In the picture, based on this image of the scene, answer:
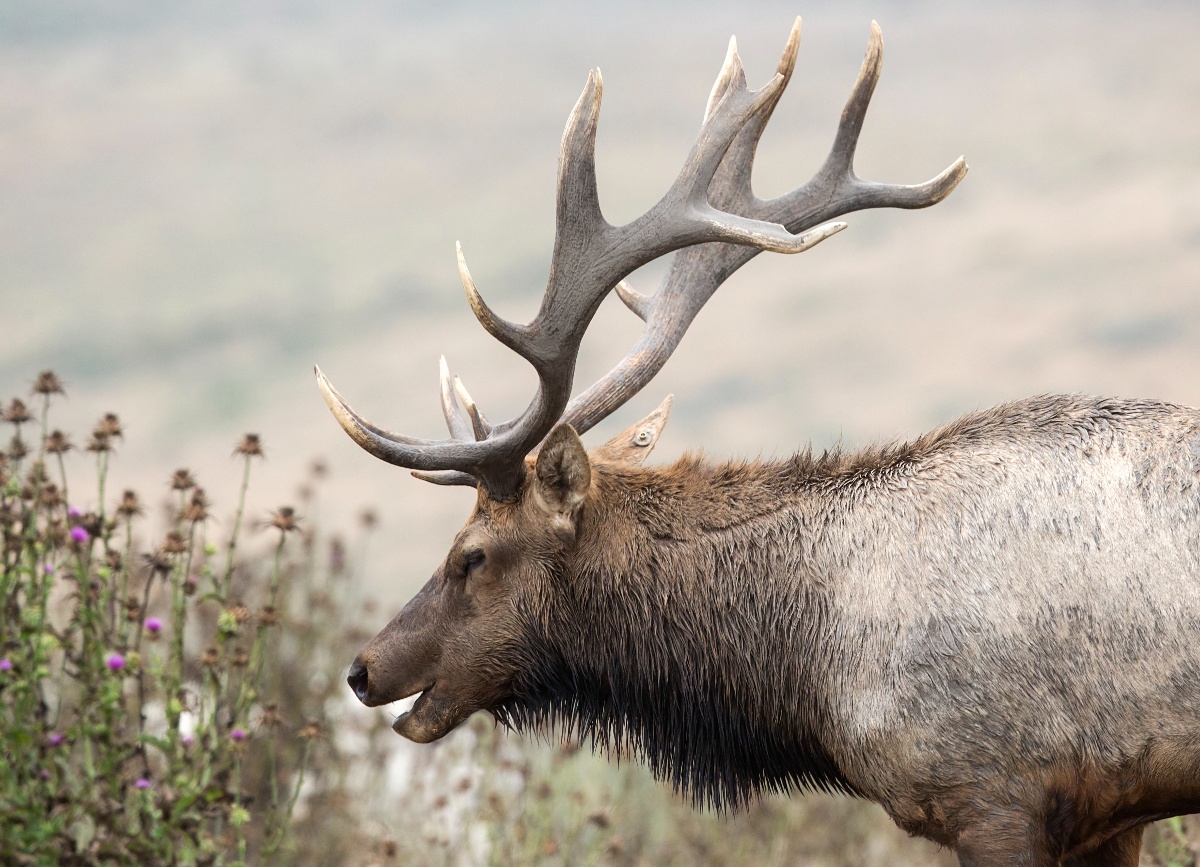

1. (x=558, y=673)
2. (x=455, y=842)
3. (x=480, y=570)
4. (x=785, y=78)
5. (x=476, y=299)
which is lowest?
(x=455, y=842)

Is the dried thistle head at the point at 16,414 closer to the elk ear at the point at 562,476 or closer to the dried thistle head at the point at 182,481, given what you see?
the dried thistle head at the point at 182,481

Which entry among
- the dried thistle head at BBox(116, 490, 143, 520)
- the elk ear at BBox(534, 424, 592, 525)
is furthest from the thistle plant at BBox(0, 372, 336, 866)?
the elk ear at BBox(534, 424, 592, 525)

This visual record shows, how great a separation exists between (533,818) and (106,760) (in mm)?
2423

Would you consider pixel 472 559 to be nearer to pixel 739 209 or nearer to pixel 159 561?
pixel 159 561

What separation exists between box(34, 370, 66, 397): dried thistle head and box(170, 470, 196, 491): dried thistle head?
50 cm

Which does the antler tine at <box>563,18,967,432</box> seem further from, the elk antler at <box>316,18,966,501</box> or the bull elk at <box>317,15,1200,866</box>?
the elk antler at <box>316,18,966,501</box>

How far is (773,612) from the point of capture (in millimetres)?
4027

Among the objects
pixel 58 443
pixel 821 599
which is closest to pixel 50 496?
pixel 58 443

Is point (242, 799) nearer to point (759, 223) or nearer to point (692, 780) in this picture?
point (692, 780)

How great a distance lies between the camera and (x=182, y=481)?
4.57 meters

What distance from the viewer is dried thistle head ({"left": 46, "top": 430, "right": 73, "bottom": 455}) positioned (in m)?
4.52

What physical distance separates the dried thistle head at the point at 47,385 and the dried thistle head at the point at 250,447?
0.67 metres

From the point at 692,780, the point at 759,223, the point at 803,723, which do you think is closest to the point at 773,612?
the point at 803,723

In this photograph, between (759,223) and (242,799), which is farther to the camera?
(242,799)
